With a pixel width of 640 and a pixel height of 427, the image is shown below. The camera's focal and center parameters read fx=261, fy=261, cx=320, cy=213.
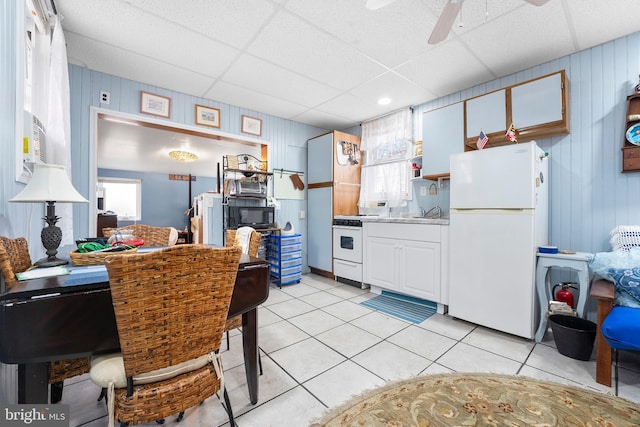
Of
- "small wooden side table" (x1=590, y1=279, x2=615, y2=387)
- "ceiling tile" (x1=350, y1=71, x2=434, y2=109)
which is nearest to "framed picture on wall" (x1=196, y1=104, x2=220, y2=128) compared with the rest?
"ceiling tile" (x1=350, y1=71, x2=434, y2=109)

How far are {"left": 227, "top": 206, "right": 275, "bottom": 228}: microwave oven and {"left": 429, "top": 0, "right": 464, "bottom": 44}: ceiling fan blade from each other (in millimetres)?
2785

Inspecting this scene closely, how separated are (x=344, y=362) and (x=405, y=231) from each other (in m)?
1.66

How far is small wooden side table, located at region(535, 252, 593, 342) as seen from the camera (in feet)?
6.63

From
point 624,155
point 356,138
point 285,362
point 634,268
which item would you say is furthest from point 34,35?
point 624,155

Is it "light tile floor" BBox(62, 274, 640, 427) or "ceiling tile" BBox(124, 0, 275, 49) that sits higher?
"ceiling tile" BBox(124, 0, 275, 49)

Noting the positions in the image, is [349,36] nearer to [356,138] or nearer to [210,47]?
[210,47]

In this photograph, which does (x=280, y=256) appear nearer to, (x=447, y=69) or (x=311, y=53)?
(x=311, y=53)

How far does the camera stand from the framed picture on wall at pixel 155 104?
9.87 feet

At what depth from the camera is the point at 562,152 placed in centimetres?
253

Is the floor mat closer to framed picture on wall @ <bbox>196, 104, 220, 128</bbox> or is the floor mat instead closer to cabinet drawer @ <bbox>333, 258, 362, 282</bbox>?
cabinet drawer @ <bbox>333, 258, 362, 282</bbox>

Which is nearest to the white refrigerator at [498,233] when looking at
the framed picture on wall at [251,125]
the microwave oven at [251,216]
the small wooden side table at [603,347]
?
the small wooden side table at [603,347]

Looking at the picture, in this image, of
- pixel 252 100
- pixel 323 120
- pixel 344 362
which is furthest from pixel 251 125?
pixel 344 362

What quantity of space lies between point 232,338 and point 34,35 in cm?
263

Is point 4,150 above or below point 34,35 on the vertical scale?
below
